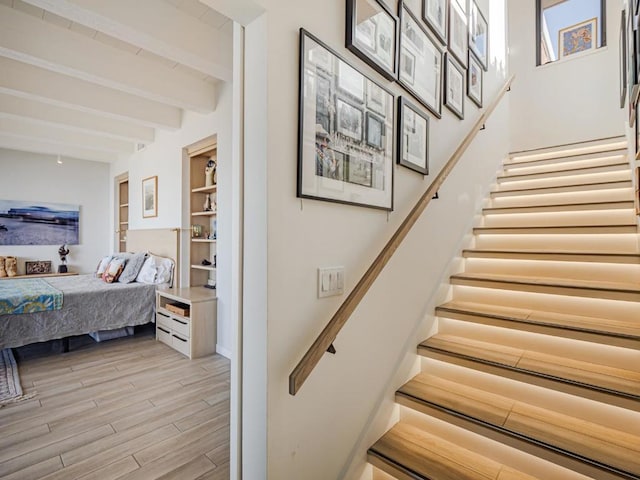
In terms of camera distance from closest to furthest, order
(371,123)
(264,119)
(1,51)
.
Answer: (264,119) → (371,123) → (1,51)

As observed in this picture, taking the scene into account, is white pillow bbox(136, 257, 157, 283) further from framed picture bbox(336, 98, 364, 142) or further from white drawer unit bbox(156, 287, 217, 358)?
framed picture bbox(336, 98, 364, 142)

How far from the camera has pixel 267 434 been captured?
1160 millimetres

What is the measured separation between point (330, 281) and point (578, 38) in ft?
19.1

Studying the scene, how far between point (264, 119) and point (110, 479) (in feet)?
6.44

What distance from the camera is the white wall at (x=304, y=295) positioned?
1.17m

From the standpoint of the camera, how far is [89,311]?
12.0 feet

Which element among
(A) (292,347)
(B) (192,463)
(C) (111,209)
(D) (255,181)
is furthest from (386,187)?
(C) (111,209)

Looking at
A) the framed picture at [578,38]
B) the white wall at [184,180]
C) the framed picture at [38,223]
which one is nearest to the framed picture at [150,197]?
the white wall at [184,180]

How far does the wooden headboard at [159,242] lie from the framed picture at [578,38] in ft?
19.8

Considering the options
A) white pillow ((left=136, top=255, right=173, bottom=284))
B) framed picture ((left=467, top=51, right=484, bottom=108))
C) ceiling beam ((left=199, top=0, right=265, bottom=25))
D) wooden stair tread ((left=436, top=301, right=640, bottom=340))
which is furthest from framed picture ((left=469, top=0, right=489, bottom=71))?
white pillow ((left=136, top=255, right=173, bottom=284))

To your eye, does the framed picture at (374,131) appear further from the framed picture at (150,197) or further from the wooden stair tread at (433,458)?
the framed picture at (150,197)

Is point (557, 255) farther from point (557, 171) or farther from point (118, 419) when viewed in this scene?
point (118, 419)

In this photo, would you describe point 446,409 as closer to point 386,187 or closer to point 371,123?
point 386,187

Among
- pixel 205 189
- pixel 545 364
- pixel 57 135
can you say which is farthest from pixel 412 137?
pixel 57 135
